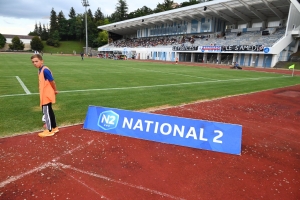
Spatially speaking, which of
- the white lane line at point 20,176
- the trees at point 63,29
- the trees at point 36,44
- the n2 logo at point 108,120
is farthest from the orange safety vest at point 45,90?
the trees at point 63,29

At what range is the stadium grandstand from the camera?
35.5 meters

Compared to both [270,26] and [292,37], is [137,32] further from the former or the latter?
[292,37]

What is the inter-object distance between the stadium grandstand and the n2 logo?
3494 cm

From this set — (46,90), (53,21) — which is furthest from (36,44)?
(46,90)

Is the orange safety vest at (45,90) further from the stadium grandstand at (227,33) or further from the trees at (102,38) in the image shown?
the trees at (102,38)

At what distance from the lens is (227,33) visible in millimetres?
48375

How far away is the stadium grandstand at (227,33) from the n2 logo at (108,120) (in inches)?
1376

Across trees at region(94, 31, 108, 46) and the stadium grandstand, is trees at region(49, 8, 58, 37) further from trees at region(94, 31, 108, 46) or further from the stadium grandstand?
the stadium grandstand

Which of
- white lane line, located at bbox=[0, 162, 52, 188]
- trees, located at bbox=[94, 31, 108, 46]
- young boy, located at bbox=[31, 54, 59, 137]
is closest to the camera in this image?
white lane line, located at bbox=[0, 162, 52, 188]

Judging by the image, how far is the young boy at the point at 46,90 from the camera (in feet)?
15.0

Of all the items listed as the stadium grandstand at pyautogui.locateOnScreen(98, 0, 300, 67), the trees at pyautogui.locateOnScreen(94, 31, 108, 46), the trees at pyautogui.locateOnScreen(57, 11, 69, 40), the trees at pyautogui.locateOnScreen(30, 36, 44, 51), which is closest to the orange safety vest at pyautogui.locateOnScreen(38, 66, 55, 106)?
the stadium grandstand at pyautogui.locateOnScreen(98, 0, 300, 67)

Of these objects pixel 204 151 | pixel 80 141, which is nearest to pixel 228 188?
pixel 204 151

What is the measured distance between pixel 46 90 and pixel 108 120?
1573mm

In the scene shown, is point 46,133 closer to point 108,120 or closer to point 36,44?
point 108,120
